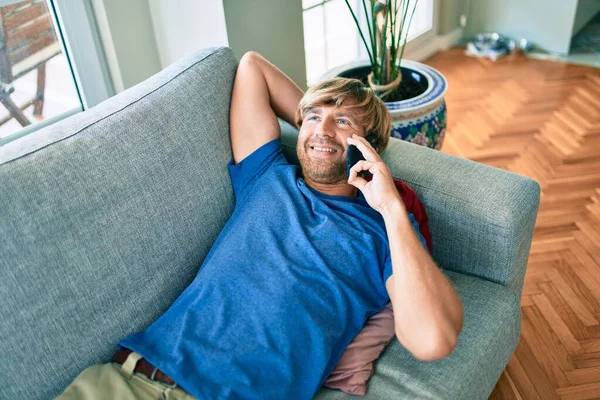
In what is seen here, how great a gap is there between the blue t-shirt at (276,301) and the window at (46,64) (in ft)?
2.91

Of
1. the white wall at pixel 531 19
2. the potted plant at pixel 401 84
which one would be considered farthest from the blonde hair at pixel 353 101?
the white wall at pixel 531 19

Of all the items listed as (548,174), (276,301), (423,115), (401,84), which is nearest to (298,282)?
Result: (276,301)

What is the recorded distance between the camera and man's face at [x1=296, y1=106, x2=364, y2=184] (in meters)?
1.53

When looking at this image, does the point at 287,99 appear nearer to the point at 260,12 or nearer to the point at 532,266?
the point at 260,12

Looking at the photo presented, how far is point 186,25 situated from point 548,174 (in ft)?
5.46

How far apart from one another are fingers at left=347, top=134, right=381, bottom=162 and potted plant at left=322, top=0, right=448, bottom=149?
0.70 m

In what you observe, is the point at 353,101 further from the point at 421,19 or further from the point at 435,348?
the point at 421,19

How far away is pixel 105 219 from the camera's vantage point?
53.1 inches

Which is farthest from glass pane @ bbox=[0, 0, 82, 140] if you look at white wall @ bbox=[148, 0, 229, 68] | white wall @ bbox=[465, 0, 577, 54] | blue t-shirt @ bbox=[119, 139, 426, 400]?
white wall @ bbox=[465, 0, 577, 54]

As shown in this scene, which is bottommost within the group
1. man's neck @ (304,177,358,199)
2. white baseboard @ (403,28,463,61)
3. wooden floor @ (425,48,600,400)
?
wooden floor @ (425,48,600,400)

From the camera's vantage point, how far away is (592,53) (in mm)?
3660

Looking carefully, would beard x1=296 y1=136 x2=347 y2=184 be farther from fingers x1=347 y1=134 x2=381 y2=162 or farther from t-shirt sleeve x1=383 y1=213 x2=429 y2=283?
t-shirt sleeve x1=383 y1=213 x2=429 y2=283

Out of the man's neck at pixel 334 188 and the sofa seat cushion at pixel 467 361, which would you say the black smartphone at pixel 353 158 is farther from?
the sofa seat cushion at pixel 467 361

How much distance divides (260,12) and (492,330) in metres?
1.37
